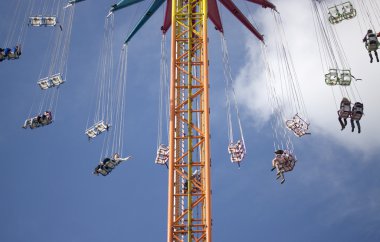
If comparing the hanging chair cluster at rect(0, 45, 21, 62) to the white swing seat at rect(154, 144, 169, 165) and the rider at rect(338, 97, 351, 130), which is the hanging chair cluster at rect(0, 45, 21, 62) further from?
the rider at rect(338, 97, 351, 130)

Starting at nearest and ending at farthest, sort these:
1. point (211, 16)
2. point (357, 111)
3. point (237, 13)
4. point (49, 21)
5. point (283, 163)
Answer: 1. point (357, 111)
2. point (283, 163)
3. point (237, 13)
4. point (211, 16)
5. point (49, 21)

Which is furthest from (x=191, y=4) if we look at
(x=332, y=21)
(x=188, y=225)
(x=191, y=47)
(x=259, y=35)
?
(x=188, y=225)

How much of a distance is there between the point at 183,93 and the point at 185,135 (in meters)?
2.55

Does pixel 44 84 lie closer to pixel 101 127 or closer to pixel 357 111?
pixel 101 127

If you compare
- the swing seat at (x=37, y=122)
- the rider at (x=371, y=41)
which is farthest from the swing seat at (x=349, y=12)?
the swing seat at (x=37, y=122)

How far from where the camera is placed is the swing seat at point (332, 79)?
3306cm

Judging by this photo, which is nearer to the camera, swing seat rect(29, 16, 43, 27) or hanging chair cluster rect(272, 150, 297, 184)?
hanging chair cluster rect(272, 150, 297, 184)

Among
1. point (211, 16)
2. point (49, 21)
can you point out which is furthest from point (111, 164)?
point (49, 21)

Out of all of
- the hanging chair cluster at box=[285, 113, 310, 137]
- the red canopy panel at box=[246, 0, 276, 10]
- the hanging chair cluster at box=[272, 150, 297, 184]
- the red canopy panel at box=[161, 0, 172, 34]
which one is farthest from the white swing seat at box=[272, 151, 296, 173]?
the red canopy panel at box=[161, 0, 172, 34]

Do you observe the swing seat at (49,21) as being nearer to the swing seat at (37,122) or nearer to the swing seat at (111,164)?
the swing seat at (37,122)

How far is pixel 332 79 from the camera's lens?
3312 centimetres

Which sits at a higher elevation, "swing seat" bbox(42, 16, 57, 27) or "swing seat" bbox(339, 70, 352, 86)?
"swing seat" bbox(42, 16, 57, 27)

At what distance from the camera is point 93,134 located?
123 ft

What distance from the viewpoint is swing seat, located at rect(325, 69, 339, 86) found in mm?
33062
